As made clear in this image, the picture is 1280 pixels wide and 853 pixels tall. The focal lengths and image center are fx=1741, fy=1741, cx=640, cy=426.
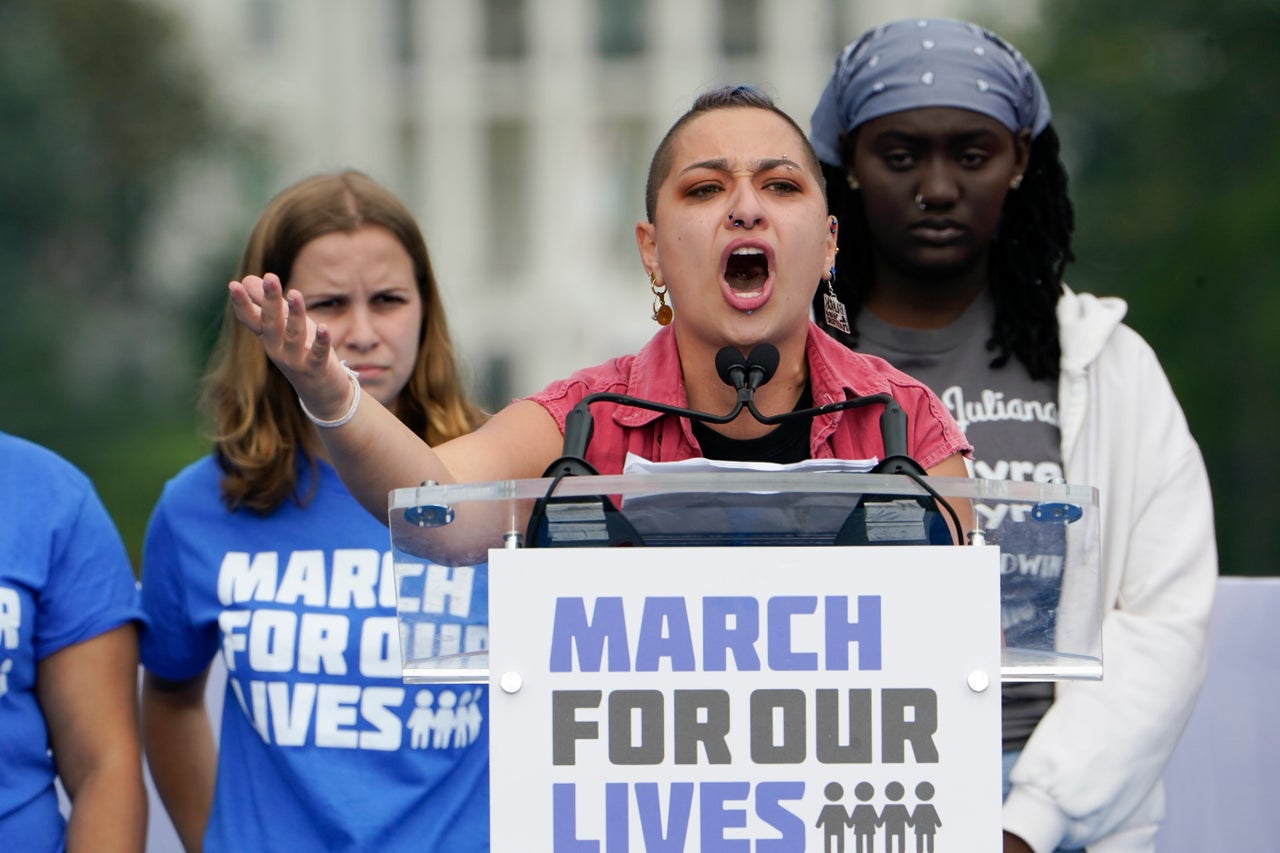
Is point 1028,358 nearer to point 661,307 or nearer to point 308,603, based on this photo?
point 661,307

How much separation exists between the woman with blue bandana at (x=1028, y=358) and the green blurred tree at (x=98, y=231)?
18.8 meters

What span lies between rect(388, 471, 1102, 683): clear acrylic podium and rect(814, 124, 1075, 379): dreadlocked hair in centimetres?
133

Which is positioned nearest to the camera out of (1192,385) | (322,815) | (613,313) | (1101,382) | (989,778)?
(989,778)

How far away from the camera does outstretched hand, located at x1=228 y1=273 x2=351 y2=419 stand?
2.01 m

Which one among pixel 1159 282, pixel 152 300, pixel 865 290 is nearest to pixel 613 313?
pixel 152 300

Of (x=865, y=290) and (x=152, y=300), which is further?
(x=152, y=300)

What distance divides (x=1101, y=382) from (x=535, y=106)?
4226cm

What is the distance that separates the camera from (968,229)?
316cm

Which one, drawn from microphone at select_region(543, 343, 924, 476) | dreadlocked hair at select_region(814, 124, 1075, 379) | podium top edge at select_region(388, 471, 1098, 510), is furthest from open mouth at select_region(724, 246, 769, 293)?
dreadlocked hair at select_region(814, 124, 1075, 379)

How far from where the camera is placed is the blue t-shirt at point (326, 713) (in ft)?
9.48

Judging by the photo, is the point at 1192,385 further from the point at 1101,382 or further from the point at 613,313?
the point at 613,313

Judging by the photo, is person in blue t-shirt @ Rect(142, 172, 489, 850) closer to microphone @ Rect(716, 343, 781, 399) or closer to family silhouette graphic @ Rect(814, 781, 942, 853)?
microphone @ Rect(716, 343, 781, 399)

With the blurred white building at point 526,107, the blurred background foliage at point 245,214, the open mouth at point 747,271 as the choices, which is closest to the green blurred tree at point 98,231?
the blurred background foliage at point 245,214

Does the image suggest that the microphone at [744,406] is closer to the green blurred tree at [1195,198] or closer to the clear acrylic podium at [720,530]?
the clear acrylic podium at [720,530]
